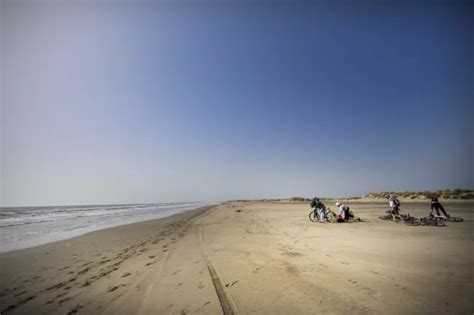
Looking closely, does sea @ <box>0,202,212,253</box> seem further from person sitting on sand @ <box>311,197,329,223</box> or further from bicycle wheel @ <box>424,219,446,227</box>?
bicycle wheel @ <box>424,219,446,227</box>

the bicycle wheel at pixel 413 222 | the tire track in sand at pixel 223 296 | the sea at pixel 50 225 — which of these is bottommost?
the sea at pixel 50 225

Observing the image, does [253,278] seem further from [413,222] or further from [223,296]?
[413,222]

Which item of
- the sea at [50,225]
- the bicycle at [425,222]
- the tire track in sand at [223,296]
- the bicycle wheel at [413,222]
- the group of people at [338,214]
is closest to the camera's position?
the tire track in sand at [223,296]

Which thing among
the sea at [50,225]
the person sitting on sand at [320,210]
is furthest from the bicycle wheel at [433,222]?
the sea at [50,225]

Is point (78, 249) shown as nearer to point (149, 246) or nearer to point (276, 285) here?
point (149, 246)

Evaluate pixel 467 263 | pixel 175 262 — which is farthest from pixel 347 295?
pixel 175 262

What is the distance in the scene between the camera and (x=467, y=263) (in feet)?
21.5

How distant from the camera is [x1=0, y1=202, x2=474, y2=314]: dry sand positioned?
15.2 ft

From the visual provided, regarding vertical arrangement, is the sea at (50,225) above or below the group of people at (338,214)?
below

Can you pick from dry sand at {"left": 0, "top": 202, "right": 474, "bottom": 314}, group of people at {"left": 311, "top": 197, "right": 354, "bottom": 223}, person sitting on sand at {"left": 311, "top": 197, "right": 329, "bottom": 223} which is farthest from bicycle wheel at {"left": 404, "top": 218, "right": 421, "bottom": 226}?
person sitting on sand at {"left": 311, "top": 197, "right": 329, "bottom": 223}

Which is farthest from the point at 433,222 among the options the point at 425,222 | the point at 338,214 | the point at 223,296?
the point at 223,296

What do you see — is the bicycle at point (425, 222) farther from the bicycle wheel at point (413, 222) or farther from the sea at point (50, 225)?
the sea at point (50, 225)

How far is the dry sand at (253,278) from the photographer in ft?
15.2

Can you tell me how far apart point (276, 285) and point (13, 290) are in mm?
7414
